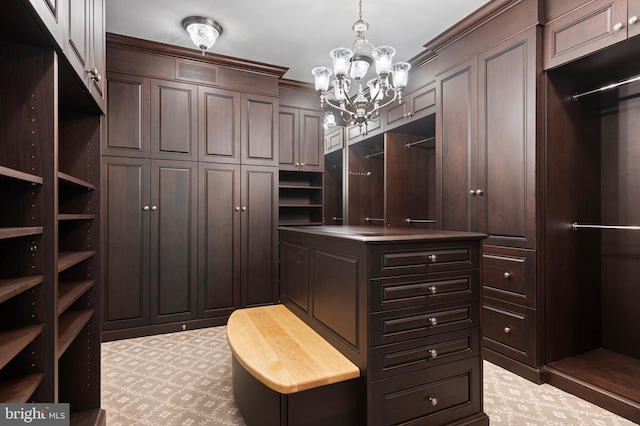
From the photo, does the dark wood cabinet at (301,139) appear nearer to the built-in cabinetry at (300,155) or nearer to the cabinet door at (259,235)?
the built-in cabinetry at (300,155)

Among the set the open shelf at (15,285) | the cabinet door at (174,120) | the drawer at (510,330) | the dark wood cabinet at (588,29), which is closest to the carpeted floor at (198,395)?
the drawer at (510,330)

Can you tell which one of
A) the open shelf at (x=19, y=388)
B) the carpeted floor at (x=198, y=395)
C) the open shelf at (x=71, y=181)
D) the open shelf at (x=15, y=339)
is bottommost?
the carpeted floor at (x=198, y=395)

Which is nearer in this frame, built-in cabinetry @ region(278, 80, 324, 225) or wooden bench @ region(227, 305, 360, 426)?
wooden bench @ region(227, 305, 360, 426)

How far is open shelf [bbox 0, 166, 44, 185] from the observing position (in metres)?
0.88

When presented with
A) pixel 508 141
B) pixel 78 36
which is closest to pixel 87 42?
pixel 78 36

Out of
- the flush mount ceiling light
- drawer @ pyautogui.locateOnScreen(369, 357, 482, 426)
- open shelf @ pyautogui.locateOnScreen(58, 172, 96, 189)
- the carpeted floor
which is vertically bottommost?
the carpeted floor

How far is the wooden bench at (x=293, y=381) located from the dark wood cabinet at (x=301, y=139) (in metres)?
2.61

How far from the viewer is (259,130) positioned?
3787 millimetres

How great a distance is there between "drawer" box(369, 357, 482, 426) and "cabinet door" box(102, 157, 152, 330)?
2.60 meters

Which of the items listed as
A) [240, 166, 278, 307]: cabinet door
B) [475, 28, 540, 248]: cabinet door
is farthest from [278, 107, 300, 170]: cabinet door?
[475, 28, 540, 248]: cabinet door

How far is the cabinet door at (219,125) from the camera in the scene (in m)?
3.52

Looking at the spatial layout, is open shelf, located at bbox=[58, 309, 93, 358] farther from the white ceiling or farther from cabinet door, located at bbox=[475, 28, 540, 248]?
cabinet door, located at bbox=[475, 28, 540, 248]

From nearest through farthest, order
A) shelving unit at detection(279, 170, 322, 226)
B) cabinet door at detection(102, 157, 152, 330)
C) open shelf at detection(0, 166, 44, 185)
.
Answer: open shelf at detection(0, 166, 44, 185) < cabinet door at detection(102, 157, 152, 330) < shelving unit at detection(279, 170, 322, 226)

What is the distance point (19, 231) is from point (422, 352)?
5.47ft
